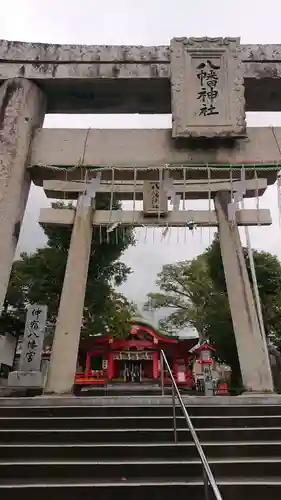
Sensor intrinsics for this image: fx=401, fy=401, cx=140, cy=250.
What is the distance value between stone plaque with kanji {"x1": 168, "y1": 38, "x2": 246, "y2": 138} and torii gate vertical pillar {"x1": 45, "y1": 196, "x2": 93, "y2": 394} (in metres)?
2.37

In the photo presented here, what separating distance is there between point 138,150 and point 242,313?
10.7 feet

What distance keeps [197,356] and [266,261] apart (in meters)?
5.84

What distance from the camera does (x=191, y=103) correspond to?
663cm

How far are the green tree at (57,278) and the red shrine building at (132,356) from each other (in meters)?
1.48

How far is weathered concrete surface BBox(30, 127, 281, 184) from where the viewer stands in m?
6.62

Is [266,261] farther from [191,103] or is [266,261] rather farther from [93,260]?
[191,103]

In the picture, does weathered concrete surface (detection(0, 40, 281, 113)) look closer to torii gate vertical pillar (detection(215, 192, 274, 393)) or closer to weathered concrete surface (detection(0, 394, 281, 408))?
torii gate vertical pillar (detection(215, 192, 274, 393))
